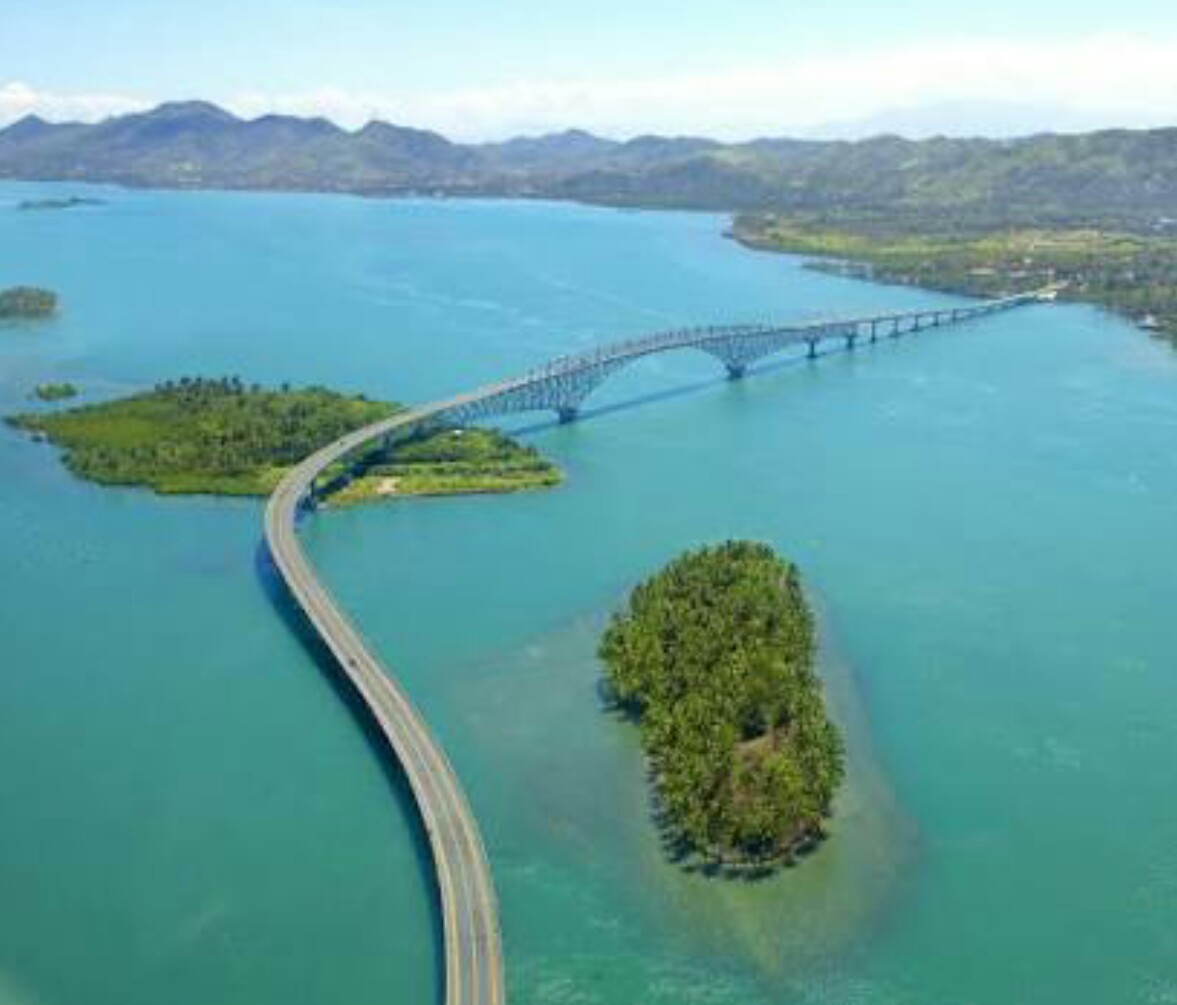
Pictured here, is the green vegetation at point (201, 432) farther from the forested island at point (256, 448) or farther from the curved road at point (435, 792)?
the curved road at point (435, 792)

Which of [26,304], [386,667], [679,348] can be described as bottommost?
[386,667]

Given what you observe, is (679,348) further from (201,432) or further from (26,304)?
(26,304)

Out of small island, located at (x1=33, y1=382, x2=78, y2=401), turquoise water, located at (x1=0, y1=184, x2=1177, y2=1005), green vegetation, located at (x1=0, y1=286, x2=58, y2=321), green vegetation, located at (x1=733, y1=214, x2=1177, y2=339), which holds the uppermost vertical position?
green vegetation, located at (x1=733, y1=214, x2=1177, y2=339)

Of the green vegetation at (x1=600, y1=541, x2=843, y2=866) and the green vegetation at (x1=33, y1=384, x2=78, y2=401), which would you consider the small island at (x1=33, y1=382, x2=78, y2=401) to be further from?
the green vegetation at (x1=600, y1=541, x2=843, y2=866)

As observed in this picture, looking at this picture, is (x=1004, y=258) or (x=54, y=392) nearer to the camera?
(x=54, y=392)

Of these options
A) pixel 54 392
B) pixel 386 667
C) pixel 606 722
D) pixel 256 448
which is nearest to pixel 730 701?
pixel 606 722

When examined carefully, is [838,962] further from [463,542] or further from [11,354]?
[11,354]

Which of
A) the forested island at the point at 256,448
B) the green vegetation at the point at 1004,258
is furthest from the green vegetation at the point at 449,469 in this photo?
the green vegetation at the point at 1004,258

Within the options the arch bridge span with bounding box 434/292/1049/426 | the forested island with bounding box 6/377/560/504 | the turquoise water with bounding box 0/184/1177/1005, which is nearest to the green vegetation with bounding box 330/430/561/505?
the forested island with bounding box 6/377/560/504

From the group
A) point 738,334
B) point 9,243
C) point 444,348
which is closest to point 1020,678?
point 738,334
